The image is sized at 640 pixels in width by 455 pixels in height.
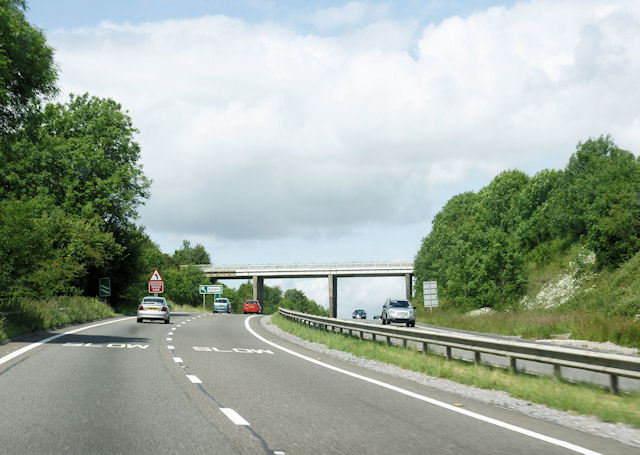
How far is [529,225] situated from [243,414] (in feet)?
259

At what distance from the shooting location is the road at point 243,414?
251 inches

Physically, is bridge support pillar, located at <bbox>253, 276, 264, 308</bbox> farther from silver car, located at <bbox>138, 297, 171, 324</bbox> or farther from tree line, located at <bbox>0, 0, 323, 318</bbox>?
silver car, located at <bbox>138, 297, 171, 324</bbox>

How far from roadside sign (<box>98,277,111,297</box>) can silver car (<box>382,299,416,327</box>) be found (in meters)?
20.5

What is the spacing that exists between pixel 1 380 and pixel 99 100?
45746 millimetres

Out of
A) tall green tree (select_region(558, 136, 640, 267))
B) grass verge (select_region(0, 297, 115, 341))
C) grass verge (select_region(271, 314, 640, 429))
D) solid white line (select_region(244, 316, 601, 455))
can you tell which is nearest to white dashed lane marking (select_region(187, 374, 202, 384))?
solid white line (select_region(244, 316, 601, 455))

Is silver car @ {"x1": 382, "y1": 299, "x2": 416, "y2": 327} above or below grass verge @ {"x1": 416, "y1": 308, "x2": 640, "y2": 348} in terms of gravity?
above

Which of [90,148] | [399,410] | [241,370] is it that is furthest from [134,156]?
[399,410]

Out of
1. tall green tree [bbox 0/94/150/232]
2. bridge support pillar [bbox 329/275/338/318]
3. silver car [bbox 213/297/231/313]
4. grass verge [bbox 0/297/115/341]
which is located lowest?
grass verge [bbox 0/297/115/341]

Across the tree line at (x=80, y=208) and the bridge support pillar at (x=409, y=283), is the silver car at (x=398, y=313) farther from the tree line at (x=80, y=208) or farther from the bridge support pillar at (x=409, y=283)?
the bridge support pillar at (x=409, y=283)

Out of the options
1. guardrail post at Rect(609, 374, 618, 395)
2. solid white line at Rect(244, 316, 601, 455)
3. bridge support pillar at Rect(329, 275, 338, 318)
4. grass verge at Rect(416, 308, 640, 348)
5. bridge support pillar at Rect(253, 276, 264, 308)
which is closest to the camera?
solid white line at Rect(244, 316, 601, 455)

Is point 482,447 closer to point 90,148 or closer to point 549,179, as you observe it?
point 90,148

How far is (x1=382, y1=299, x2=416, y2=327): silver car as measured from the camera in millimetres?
39494

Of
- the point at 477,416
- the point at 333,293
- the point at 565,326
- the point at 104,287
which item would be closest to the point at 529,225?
the point at 333,293

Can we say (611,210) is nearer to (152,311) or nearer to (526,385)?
(152,311)
